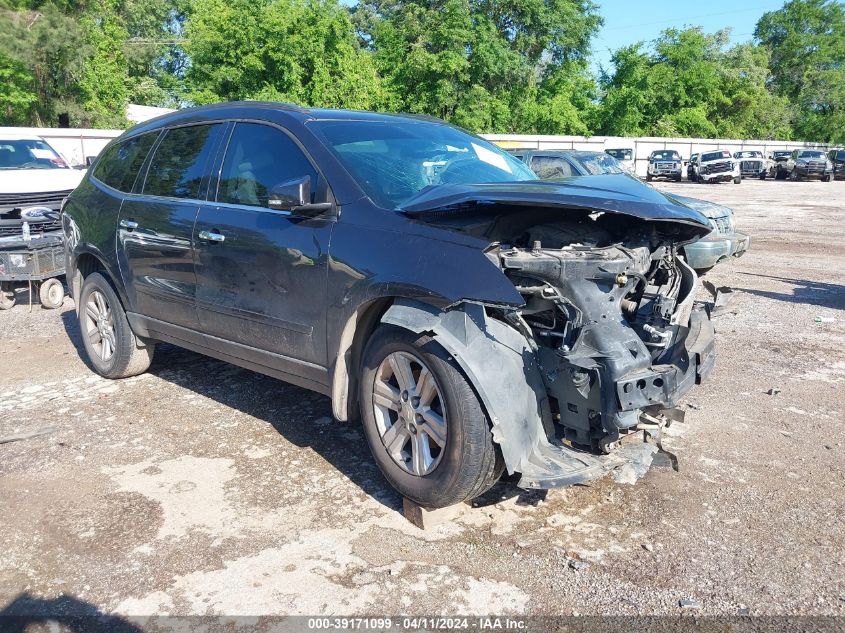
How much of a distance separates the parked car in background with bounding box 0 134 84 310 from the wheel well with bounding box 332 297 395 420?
6.36 meters

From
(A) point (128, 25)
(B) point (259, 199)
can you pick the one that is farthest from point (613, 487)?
(A) point (128, 25)

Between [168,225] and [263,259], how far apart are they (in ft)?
3.47

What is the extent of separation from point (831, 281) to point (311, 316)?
26.8 ft

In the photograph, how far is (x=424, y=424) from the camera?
3.24 metres

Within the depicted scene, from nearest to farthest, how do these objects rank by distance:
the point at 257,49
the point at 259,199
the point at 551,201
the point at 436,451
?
1. the point at 551,201
2. the point at 436,451
3. the point at 259,199
4. the point at 257,49

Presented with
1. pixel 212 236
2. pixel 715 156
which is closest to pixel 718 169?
pixel 715 156

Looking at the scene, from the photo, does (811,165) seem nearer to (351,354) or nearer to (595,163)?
(595,163)

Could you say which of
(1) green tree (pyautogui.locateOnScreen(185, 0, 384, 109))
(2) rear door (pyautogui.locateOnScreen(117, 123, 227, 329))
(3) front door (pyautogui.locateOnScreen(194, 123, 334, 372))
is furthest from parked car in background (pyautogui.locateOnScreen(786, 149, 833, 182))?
(3) front door (pyautogui.locateOnScreen(194, 123, 334, 372))

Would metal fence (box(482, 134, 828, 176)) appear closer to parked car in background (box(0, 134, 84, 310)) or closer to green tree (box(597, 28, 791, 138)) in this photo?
green tree (box(597, 28, 791, 138))

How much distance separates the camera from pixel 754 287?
29.3 ft

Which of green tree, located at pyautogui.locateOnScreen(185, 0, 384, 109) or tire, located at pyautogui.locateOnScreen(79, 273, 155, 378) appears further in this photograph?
green tree, located at pyautogui.locateOnScreen(185, 0, 384, 109)

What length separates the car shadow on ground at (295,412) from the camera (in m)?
3.68

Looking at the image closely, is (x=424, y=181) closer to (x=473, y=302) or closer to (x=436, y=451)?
(x=473, y=302)

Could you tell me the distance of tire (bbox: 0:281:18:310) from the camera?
342 inches
